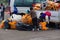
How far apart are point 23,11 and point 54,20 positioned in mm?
2329

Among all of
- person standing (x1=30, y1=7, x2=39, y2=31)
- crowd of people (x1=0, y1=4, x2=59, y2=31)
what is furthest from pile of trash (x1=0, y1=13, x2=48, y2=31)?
person standing (x1=30, y1=7, x2=39, y2=31)

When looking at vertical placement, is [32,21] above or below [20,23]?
above

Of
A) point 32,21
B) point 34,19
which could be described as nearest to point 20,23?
point 32,21

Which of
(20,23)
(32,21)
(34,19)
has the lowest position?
(20,23)

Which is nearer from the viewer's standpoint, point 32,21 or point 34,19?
point 34,19

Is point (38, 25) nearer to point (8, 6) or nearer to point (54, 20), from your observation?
point (54, 20)

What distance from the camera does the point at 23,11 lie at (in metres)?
17.9

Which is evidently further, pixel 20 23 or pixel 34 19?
pixel 20 23

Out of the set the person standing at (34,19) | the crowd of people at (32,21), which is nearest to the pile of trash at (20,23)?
the crowd of people at (32,21)

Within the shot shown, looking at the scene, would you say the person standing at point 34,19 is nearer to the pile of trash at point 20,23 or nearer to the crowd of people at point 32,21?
the crowd of people at point 32,21

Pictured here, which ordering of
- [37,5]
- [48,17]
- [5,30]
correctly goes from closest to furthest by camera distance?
[5,30], [48,17], [37,5]

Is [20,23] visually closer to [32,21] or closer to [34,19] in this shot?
[32,21]

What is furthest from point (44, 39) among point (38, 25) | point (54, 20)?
point (54, 20)

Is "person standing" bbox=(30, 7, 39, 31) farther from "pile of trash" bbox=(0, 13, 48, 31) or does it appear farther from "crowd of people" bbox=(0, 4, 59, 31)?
"pile of trash" bbox=(0, 13, 48, 31)
